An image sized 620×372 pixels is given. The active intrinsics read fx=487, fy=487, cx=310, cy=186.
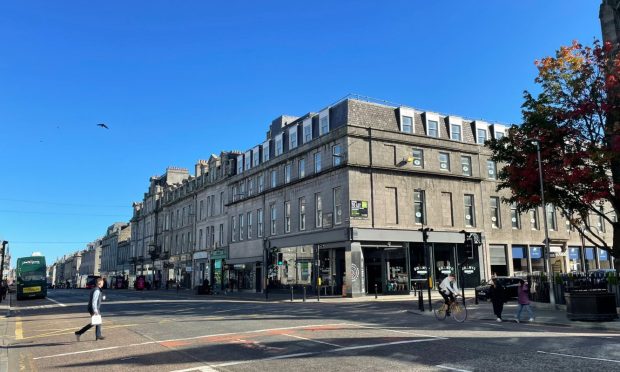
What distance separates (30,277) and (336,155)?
3038 centimetres

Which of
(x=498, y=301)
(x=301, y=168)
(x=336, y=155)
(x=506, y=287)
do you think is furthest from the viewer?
(x=301, y=168)

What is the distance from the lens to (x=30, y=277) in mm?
44125

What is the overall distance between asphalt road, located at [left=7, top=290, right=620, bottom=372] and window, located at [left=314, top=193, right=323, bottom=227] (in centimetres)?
2052

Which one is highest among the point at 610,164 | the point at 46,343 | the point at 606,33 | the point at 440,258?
the point at 606,33

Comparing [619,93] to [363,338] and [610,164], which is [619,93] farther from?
[363,338]

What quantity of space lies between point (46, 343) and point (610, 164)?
20.9 meters

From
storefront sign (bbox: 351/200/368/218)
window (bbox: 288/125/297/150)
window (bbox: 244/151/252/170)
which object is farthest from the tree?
window (bbox: 244/151/252/170)

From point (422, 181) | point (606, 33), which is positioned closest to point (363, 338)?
point (606, 33)

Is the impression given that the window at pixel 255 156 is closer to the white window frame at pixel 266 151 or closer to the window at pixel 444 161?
the white window frame at pixel 266 151

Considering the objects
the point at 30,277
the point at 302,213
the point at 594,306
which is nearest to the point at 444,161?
the point at 302,213

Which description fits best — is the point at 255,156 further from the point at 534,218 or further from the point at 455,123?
the point at 534,218

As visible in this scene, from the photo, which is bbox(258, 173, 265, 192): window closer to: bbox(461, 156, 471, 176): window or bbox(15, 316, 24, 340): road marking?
bbox(461, 156, 471, 176): window

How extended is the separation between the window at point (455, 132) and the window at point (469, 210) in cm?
494

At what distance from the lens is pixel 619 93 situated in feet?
61.0
